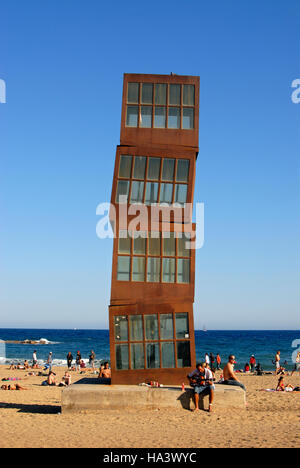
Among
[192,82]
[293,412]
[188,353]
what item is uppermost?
[192,82]

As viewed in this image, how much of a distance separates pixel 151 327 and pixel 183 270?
7.95 feet

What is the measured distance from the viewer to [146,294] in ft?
62.1

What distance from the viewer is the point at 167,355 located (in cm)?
1864

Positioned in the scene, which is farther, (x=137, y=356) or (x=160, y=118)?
(x=160, y=118)

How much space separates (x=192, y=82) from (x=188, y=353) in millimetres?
10538

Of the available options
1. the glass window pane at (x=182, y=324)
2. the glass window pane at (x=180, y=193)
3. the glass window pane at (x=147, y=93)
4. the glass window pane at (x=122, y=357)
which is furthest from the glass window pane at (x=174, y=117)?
the glass window pane at (x=122, y=357)

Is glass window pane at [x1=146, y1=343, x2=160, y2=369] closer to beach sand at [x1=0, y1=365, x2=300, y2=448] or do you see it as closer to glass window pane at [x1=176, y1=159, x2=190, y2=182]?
beach sand at [x1=0, y1=365, x2=300, y2=448]

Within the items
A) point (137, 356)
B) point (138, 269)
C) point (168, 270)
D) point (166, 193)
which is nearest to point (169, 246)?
point (168, 270)

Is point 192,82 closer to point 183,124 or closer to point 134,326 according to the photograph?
Result: point 183,124

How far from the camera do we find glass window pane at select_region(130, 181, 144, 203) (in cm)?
1944

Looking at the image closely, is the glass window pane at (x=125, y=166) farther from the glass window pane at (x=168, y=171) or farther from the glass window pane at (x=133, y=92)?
the glass window pane at (x=133, y=92)

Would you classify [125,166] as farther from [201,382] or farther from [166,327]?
[201,382]

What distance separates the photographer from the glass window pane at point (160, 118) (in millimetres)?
20047
